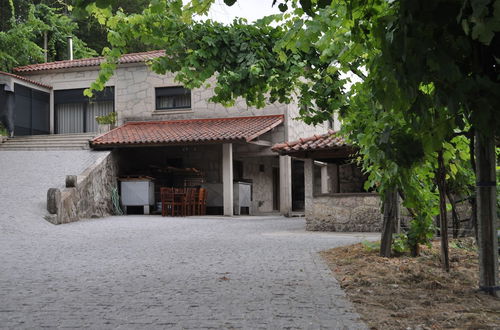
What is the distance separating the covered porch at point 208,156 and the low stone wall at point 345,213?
155 inches

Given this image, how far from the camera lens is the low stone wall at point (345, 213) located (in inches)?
498

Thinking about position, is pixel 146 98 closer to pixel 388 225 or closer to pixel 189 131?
pixel 189 131

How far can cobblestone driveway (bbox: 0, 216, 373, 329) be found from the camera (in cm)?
396

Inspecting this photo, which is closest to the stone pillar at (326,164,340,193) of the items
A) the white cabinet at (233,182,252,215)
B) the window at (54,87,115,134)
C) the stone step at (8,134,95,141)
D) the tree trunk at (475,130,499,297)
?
the white cabinet at (233,182,252,215)

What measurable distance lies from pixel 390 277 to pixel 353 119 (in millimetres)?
1817

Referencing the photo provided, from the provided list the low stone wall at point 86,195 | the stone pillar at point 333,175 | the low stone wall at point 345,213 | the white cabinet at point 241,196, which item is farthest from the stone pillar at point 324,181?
the low stone wall at point 86,195

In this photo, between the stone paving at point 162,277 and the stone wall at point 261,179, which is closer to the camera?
the stone paving at point 162,277

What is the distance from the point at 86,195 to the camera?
1508 cm

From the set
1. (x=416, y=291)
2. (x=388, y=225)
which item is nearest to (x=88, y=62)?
(x=388, y=225)

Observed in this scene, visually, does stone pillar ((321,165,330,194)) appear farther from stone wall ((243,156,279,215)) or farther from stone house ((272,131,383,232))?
stone house ((272,131,383,232))

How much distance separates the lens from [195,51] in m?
6.50

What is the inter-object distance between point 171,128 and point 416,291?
14924 mm

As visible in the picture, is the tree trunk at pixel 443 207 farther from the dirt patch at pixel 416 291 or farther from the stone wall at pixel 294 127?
the stone wall at pixel 294 127

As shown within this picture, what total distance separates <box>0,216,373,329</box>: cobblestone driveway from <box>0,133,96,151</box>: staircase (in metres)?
8.30
